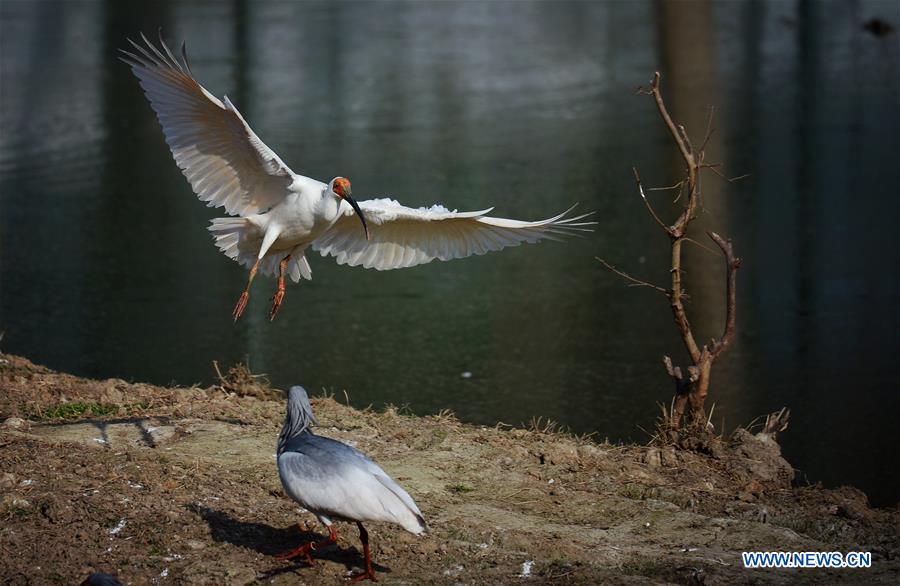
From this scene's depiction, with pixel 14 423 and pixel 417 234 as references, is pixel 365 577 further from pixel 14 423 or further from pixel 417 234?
pixel 417 234

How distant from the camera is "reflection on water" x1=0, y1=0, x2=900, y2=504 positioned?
941 cm

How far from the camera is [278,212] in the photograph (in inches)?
294

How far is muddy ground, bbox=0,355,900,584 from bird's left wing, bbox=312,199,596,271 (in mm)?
1069

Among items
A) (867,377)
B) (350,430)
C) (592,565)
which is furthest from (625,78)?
(592,565)

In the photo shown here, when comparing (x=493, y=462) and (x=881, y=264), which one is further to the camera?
(x=881, y=264)

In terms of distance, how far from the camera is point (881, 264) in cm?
1186

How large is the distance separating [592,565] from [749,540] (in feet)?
2.99

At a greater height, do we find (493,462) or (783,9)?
(783,9)

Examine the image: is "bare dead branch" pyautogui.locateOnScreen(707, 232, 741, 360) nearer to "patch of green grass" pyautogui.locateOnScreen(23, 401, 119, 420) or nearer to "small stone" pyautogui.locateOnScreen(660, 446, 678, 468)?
"small stone" pyautogui.locateOnScreen(660, 446, 678, 468)

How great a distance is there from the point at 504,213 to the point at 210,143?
6324 millimetres

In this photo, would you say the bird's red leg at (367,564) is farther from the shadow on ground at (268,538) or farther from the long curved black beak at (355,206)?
the long curved black beak at (355,206)

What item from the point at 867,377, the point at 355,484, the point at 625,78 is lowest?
the point at 867,377

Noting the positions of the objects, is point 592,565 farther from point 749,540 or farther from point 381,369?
point 381,369

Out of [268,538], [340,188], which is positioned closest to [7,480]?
[268,538]
